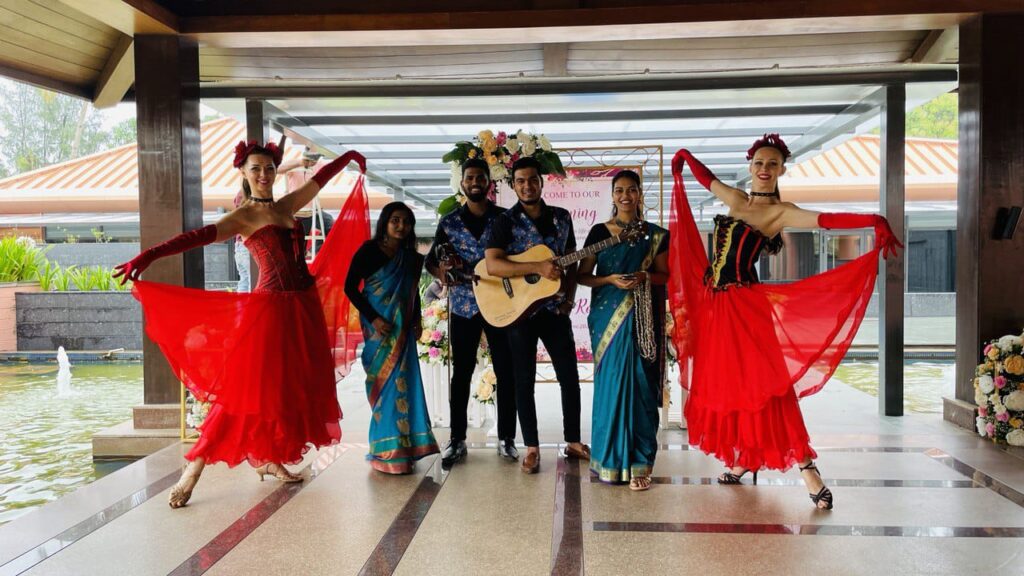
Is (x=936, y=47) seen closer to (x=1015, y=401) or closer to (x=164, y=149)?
(x=1015, y=401)

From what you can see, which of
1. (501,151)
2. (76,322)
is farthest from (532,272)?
(76,322)

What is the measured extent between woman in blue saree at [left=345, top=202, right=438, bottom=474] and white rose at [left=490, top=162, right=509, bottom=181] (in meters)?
0.83

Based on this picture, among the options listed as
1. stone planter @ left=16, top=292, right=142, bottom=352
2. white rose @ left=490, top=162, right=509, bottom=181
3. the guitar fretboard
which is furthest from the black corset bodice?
stone planter @ left=16, top=292, right=142, bottom=352

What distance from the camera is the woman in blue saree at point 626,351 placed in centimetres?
373

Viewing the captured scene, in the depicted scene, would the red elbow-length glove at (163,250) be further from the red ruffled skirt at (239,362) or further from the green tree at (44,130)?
the green tree at (44,130)

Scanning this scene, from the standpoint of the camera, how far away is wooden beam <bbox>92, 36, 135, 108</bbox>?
17.6 ft

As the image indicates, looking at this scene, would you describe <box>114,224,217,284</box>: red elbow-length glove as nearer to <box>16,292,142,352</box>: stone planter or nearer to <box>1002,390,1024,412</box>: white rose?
<box>1002,390,1024,412</box>: white rose

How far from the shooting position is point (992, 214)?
4805 millimetres

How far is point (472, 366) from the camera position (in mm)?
4180

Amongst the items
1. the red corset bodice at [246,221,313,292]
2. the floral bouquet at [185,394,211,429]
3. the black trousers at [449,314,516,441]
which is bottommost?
the floral bouquet at [185,394,211,429]

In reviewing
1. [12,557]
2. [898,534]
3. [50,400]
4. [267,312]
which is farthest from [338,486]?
[50,400]

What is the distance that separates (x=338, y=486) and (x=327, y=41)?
2791 mm

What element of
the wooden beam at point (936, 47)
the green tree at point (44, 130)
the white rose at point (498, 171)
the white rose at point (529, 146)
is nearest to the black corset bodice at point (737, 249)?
the white rose at point (529, 146)

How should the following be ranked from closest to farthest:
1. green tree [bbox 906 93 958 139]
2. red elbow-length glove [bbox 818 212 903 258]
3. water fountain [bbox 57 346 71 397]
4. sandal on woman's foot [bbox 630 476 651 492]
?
1. red elbow-length glove [bbox 818 212 903 258]
2. sandal on woman's foot [bbox 630 476 651 492]
3. water fountain [bbox 57 346 71 397]
4. green tree [bbox 906 93 958 139]
